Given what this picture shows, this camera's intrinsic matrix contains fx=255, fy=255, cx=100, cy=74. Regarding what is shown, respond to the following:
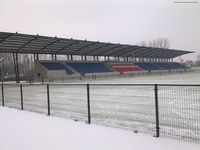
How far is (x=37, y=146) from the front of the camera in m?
5.31

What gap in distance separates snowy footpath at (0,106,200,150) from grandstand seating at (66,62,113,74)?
155ft

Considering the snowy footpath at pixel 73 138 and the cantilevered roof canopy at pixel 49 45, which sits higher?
the cantilevered roof canopy at pixel 49 45

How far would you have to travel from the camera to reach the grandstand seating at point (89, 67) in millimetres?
55947

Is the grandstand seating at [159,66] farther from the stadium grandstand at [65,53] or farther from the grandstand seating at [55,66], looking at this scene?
the grandstand seating at [55,66]

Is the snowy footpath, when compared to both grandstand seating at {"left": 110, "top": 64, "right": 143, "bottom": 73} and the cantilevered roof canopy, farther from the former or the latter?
grandstand seating at {"left": 110, "top": 64, "right": 143, "bottom": 73}

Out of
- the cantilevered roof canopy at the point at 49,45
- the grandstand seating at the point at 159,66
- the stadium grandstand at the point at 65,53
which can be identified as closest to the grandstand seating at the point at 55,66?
the stadium grandstand at the point at 65,53

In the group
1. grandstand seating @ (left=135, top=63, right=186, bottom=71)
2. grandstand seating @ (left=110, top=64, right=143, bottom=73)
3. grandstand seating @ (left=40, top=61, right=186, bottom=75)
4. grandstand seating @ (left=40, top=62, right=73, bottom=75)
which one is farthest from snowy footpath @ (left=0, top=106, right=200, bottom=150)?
grandstand seating @ (left=135, top=63, right=186, bottom=71)

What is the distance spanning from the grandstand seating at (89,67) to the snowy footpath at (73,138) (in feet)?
155

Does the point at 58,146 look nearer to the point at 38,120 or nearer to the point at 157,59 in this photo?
the point at 38,120

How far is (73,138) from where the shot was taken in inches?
228

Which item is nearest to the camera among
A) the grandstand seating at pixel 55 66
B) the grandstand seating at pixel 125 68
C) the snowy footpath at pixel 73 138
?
the snowy footpath at pixel 73 138

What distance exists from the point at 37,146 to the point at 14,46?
37058 mm

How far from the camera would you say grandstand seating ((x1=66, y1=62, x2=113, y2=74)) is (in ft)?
184

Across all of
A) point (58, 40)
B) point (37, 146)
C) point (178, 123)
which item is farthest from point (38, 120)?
point (58, 40)
